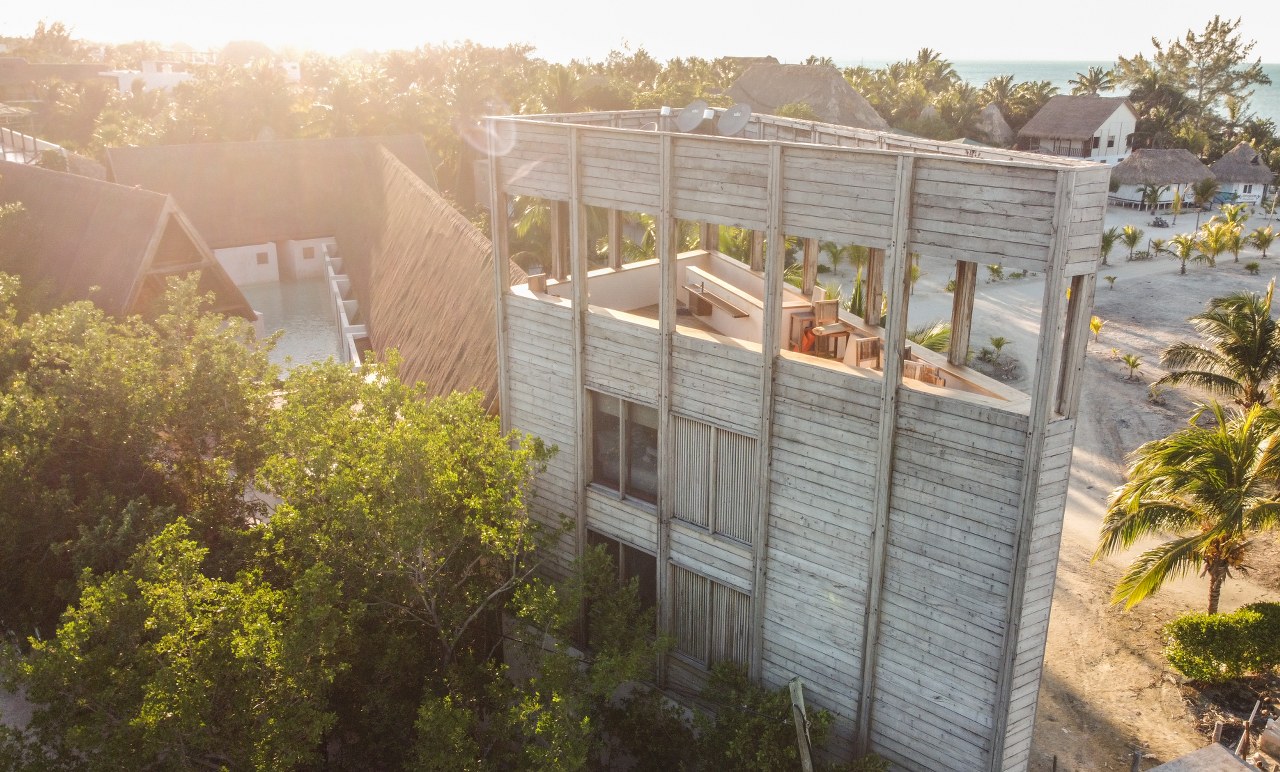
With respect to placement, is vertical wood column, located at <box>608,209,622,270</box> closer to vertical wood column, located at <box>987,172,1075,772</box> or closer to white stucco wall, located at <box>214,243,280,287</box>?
vertical wood column, located at <box>987,172,1075,772</box>

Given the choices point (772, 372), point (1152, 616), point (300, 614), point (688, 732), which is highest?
point (772, 372)

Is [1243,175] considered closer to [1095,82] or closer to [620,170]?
[1095,82]

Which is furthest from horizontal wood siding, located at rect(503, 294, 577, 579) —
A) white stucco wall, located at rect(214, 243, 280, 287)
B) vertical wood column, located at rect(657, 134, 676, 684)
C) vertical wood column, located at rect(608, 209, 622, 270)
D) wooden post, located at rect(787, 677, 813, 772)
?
white stucco wall, located at rect(214, 243, 280, 287)

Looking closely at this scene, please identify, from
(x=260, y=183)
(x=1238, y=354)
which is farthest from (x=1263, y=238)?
(x=260, y=183)

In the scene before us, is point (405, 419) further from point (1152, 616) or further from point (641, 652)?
point (1152, 616)

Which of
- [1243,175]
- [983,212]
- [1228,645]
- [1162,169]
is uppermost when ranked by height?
[983,212]

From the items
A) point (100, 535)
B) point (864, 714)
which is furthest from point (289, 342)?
point (864, 714)

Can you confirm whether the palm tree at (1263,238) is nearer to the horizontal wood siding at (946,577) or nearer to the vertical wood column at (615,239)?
the vertical wood column at (615,239)
